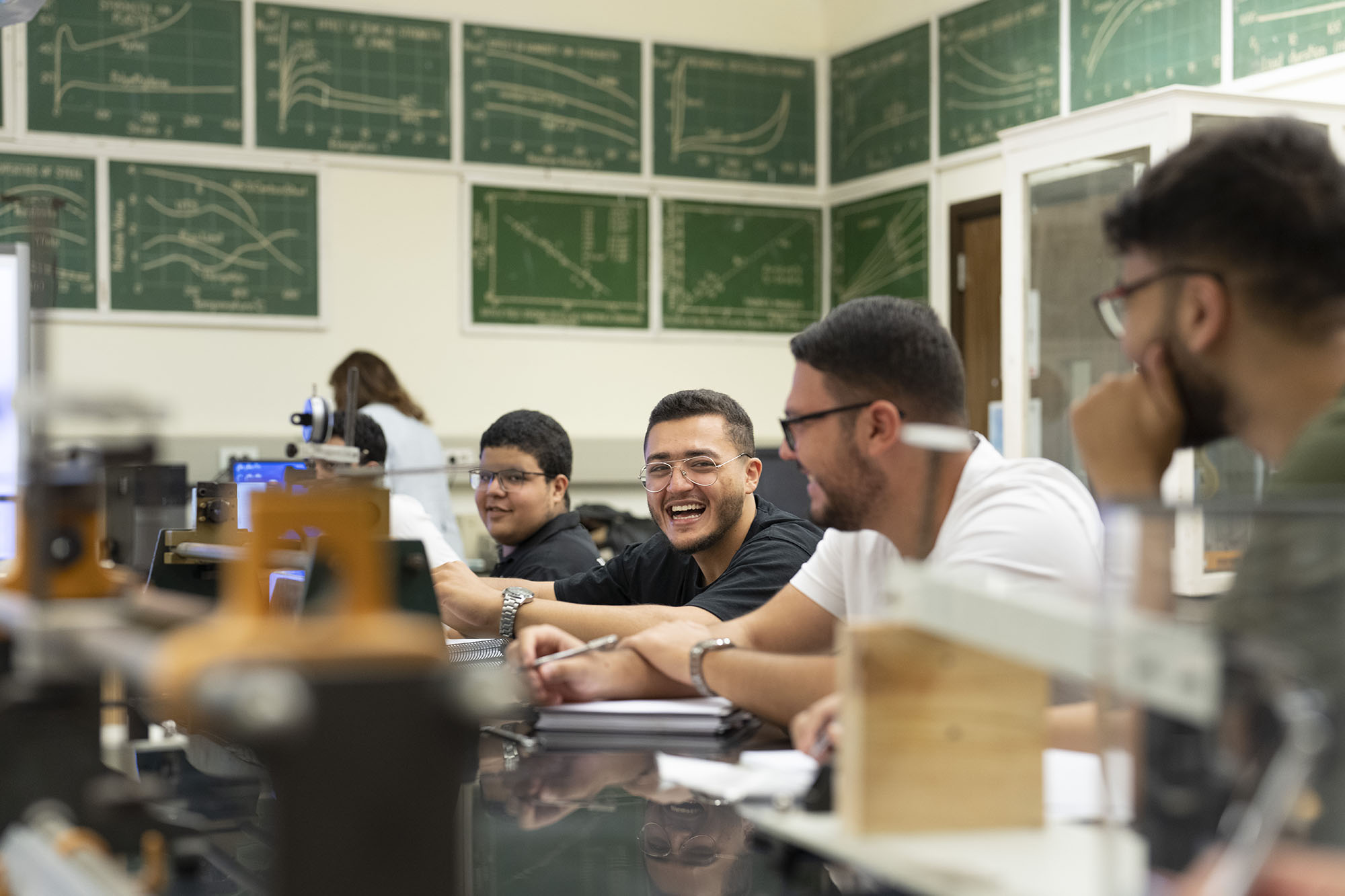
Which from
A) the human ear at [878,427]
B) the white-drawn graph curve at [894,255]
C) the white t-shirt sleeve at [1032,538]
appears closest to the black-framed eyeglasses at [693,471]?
the human ear at [878,427]

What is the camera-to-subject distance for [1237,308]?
1204mm

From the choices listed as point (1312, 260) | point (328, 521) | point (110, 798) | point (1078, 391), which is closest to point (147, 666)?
point (328, 521)

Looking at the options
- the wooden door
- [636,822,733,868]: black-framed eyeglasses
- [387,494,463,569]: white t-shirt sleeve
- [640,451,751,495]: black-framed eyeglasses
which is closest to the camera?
[636,822,733,868]: black-framed eyeglasses

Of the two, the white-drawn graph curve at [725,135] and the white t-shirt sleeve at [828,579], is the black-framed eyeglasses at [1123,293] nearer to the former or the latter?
the white t-shirt sleeve at [828,579]

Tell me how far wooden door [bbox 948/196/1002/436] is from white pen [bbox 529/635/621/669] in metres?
3.66

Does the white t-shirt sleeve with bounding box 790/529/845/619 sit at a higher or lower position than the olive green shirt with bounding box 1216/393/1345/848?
lower

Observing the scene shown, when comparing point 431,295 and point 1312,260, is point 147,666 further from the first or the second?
point 431,295

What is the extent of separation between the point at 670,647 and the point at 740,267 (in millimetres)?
4435

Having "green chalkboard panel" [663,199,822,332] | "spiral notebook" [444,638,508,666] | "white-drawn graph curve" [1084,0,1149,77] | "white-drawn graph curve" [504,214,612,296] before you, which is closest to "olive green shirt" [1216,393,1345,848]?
"spiral notebook" [444,638,508,666]

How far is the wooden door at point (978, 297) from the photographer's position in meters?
→ 5.21

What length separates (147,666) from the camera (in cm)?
71

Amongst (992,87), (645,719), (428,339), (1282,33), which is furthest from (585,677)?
(992,87)

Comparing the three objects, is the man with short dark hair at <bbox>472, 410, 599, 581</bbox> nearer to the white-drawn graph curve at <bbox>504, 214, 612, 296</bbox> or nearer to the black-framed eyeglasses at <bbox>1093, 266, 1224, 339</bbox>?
the black-framed eyeglasses at <bbox>1093, 266, 1224, 339</bbox>

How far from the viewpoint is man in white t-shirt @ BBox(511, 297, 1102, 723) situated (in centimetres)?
160
